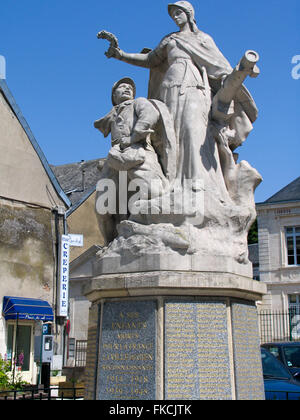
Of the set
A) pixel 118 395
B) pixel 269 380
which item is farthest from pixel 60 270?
pixel 118 395

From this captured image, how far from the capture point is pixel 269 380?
9.59 meters

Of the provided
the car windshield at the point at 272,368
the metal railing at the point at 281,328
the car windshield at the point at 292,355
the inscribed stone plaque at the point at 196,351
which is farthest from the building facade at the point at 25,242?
the inscribed stone plaque at the point at 196,351

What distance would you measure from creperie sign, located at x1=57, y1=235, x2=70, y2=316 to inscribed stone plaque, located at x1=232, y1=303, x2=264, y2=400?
13.9m

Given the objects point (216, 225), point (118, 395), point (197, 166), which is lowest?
point (118, 395)

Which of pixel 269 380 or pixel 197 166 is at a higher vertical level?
pixel 197 166

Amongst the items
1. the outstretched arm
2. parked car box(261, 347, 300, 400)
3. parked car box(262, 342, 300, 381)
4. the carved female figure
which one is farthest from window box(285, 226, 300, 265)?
the outstretched arm

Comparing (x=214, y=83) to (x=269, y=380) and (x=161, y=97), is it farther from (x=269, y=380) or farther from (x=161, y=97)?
(x=269, y=380)

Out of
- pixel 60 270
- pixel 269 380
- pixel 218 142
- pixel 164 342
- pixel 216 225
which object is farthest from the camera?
pixel 60 270

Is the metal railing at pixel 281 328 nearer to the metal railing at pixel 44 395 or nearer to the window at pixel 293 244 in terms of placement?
the window at pixel 293 244

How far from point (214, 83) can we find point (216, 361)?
3600mm

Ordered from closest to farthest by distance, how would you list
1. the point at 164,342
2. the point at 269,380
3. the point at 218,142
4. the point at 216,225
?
1. the point at 164,342
2. the point at 216,225
3. the point at 218,142
4. the point at 269,380

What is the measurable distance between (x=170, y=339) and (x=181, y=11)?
14.4 ft

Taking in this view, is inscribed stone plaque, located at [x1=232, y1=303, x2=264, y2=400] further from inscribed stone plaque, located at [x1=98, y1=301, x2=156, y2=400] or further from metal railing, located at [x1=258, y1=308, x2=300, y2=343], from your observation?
metal railing, located at [x1=258, y1=308, x2=300, y2=343]

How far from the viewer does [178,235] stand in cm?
646
